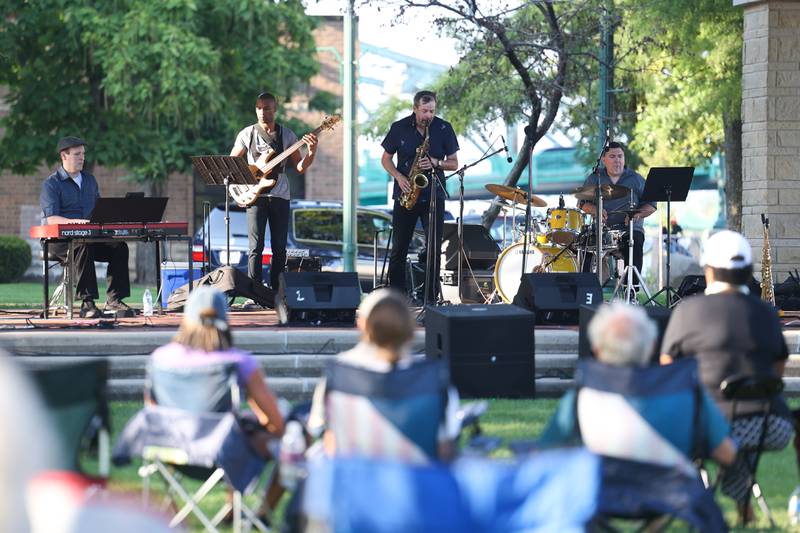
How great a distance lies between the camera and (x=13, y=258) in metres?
31.5

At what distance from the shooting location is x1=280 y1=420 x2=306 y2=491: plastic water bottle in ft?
16.8

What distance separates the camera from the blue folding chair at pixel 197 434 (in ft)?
20.2

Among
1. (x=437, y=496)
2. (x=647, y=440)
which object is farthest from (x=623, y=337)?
(x=437, y=496)

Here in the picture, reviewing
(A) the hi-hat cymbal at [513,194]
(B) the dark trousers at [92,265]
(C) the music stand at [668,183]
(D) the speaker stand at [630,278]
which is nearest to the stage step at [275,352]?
(D) the speaker stand at [630,278]

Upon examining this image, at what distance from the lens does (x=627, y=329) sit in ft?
19.1

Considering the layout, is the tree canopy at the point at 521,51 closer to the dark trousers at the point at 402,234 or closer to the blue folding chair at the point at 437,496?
the dark trousers at the point at 402,234

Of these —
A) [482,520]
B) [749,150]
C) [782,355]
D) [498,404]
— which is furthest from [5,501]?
[749,150]

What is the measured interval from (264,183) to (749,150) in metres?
5.37

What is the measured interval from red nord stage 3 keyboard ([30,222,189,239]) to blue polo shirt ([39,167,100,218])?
313 millimetres

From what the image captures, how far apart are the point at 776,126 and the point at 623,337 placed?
1023 cm

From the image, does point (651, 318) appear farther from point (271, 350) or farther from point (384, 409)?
point (384, 409)

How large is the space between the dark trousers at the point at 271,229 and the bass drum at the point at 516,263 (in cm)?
226

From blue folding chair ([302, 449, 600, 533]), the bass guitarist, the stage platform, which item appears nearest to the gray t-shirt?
the bass guitarist

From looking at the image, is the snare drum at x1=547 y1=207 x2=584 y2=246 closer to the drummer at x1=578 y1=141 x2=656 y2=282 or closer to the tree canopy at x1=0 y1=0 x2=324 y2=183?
the drummer at x1=578 y1=141 x2=656 y2=282
